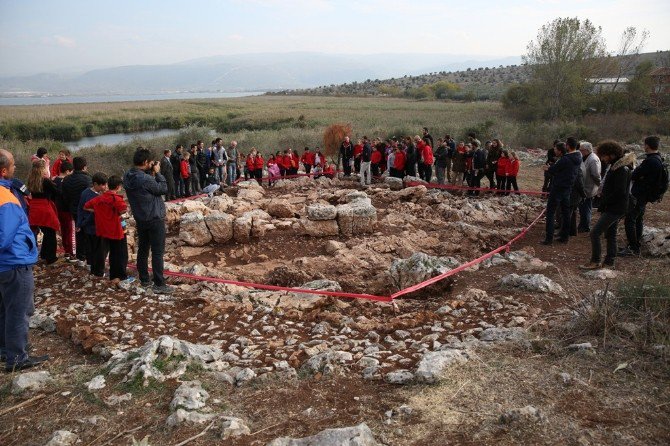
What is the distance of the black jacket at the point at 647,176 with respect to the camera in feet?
22.3

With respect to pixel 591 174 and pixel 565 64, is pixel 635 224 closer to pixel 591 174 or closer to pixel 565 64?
pixel 591 174

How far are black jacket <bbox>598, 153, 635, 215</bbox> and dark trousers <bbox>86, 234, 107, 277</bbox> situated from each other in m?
7.20

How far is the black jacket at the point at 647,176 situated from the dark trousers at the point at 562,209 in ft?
3.48

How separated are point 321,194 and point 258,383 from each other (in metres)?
9.48

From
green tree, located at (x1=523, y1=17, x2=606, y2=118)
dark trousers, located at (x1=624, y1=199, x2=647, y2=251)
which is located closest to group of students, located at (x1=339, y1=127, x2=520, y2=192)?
dark trousers, located at (x1=624, y1=199, x2=647, y2=251)

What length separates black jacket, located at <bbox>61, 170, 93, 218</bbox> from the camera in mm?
7031

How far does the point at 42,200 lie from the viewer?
7008mm

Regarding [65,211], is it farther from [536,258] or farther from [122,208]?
[536,258]

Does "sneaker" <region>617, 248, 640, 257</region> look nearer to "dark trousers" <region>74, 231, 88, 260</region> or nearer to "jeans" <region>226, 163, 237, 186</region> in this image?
"dark trousers" <region>74, 231, 88, 260</region>

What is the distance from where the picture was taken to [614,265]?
6.84m

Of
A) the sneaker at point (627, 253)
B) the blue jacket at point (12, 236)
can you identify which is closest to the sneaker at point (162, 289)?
the blue jacket at point (12, 236)

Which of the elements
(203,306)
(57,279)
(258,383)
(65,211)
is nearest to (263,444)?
(258,383)

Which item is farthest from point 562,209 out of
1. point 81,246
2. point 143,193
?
point 81,246

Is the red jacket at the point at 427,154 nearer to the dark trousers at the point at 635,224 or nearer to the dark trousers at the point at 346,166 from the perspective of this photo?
the dark trousers at the point at 346,166
